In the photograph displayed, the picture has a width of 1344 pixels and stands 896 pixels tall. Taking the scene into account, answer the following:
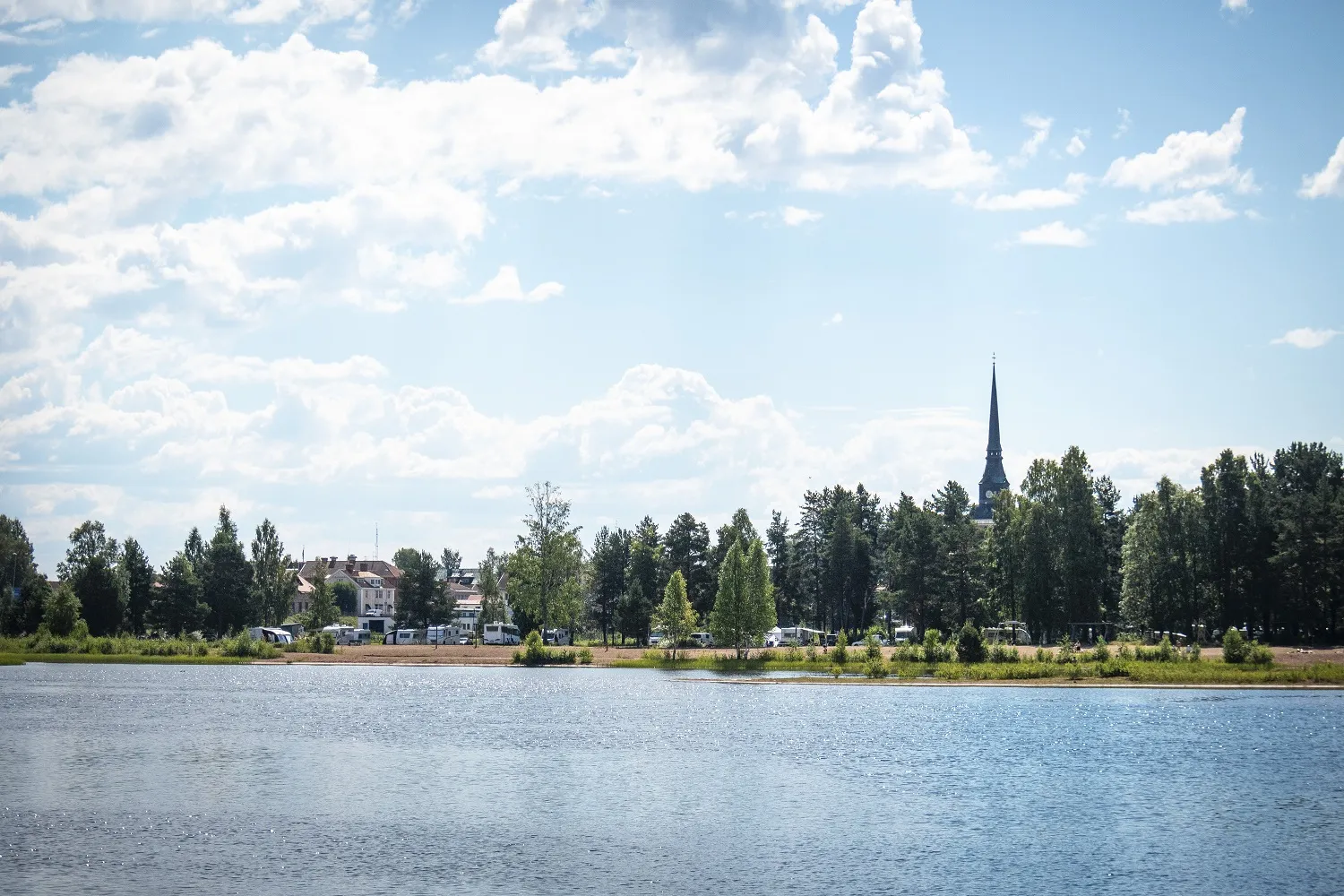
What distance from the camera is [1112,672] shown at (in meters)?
99.7

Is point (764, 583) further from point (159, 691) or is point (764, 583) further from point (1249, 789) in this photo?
point (1249, 789)

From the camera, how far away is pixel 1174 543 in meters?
132

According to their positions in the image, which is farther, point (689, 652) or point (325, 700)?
point (689, 652)

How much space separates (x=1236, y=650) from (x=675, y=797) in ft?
233

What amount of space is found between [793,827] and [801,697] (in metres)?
52.3

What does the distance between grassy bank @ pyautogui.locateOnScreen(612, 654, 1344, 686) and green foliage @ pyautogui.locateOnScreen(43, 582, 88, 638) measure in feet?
271

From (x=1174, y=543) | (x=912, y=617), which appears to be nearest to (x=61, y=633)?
(x=912, y=617)

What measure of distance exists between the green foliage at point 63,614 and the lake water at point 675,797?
52.7 metres

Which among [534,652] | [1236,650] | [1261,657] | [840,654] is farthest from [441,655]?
[1261,657]

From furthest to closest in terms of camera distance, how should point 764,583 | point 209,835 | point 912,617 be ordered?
point 912,617 < point 764,583 < point 209,835

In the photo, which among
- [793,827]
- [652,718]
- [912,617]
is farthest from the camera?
[912,617]

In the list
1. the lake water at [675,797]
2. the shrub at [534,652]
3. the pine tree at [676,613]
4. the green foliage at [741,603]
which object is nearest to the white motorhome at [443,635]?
the shrub at [534,652]

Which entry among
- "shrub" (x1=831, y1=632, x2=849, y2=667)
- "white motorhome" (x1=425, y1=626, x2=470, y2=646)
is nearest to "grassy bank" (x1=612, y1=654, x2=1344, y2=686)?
"shrub" (x1=831, y1=632, x2=849, y2=667)

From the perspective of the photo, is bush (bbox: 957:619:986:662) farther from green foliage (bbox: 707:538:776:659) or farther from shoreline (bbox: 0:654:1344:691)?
green foliage (bbox: 707:538:776:659)
